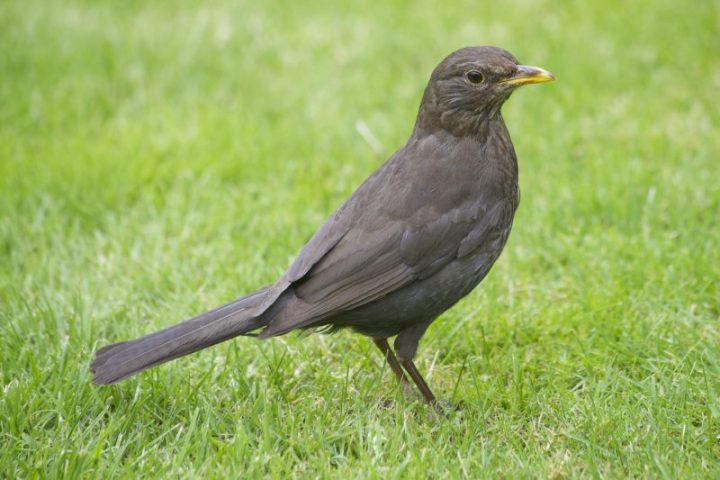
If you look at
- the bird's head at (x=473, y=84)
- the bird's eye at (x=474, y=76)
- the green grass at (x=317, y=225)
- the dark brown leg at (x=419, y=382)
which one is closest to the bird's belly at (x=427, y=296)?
the dark brown leg at (x=419, y=382)

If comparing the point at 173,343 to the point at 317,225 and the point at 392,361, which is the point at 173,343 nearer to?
the point at 392,361

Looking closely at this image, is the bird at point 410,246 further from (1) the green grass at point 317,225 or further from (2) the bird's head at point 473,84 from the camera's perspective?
(1) the green grass at point 317,225

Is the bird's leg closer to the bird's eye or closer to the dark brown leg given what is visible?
the dark brown leg

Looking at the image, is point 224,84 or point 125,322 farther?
point 224,84

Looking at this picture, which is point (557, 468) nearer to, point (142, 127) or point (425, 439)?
point (425, 439)

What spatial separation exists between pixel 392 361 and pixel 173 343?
3.30 feet

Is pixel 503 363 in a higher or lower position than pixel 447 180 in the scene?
lower

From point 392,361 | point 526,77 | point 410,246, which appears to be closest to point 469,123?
point 526,77

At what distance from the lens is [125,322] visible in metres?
4.61

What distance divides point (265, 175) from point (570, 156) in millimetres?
1937

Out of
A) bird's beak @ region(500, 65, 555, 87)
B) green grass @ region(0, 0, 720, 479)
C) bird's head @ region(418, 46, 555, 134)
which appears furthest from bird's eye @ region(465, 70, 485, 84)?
green grass @ region(0, 0, 720, 479)

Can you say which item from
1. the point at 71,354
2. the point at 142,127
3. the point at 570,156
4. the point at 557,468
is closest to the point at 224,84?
the point at 142,127

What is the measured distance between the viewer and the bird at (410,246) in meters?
3.72

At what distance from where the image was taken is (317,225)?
5402 mm
